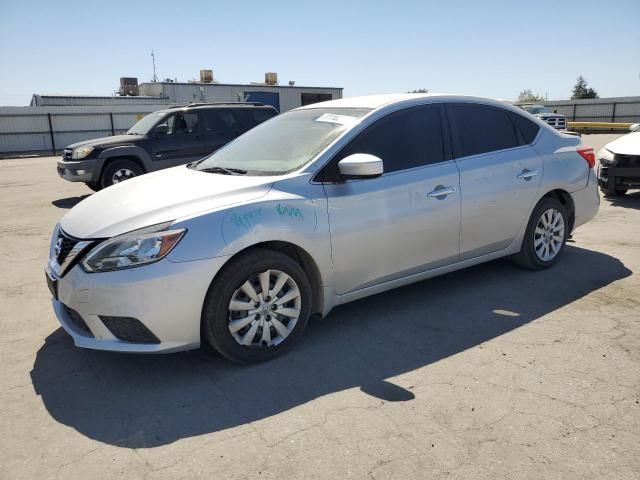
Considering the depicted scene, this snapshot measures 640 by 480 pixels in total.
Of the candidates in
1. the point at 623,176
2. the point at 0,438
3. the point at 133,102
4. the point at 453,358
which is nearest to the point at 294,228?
the point at 453,358

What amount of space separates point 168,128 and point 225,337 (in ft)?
26.7

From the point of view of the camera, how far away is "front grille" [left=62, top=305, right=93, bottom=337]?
3318 millimetres

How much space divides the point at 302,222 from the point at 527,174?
243cm

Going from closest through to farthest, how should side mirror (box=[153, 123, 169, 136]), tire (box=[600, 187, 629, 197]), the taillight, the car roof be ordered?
the car roof → the taillight → tire (box=[600, 187, 629, 197]) → side mirror (box=[153, 123, 169, 136])

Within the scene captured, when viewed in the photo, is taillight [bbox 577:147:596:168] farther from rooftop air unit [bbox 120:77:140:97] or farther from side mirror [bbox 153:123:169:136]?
rooftop air unit [bbox 120:77:140:97]

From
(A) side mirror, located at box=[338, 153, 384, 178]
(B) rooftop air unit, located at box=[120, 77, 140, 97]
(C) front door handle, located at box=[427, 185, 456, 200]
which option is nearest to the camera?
(A) side mirror, located at box=[338, 153, 384, 178]

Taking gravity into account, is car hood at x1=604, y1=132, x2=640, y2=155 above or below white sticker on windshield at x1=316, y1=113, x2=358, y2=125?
below

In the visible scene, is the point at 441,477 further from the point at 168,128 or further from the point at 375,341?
the point at 168,128

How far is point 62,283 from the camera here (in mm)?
3328

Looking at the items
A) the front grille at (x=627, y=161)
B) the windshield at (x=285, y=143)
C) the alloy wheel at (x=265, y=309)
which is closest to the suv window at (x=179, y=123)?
the windshield at (x=285, y=143)

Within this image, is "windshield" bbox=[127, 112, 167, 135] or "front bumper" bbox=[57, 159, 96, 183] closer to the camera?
"front bumper" bbox=[57, 159, 96, 183]

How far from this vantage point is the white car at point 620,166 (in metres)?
8.54

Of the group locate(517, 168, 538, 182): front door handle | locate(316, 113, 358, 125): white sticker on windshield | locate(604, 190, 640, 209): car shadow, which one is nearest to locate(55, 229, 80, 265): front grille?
locate(316, 113, 358, 125): white sticker on windshield

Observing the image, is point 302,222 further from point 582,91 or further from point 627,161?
point 582,91
